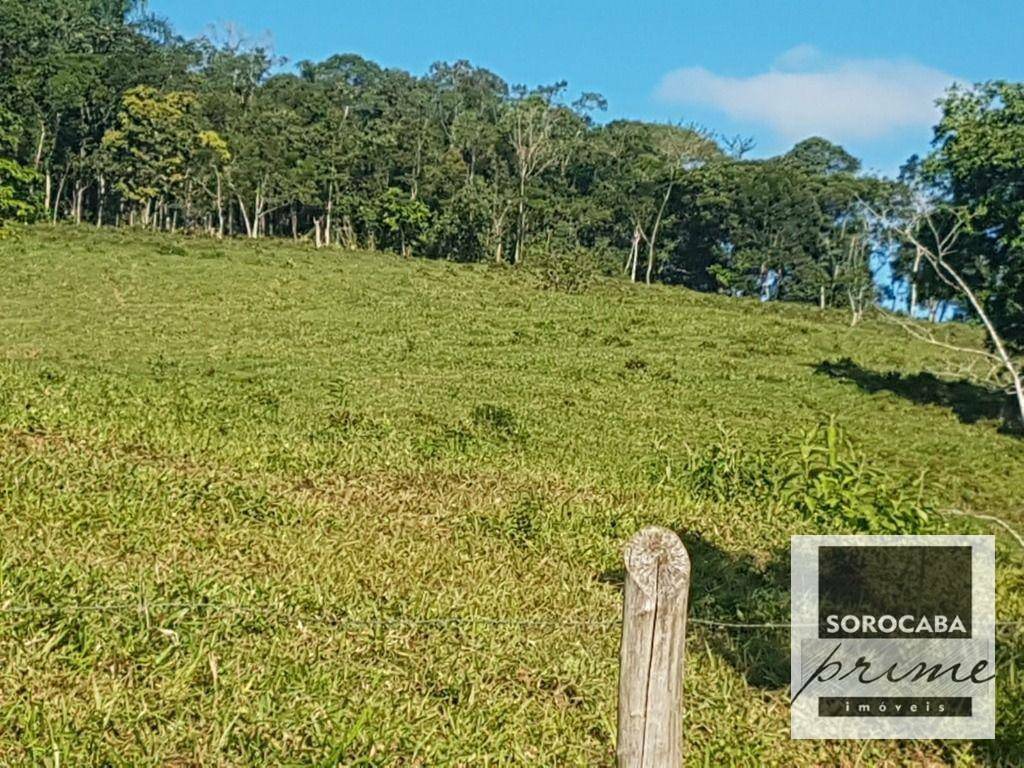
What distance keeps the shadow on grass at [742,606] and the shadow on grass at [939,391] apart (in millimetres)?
12591

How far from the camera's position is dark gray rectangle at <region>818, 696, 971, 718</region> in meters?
4.92

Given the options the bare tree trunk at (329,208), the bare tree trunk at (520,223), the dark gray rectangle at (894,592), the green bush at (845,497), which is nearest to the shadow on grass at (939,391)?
the green bush at (845,497)

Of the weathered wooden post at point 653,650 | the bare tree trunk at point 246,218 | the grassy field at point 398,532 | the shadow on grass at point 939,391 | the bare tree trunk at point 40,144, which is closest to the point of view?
the weathered wooden post at point 653,650

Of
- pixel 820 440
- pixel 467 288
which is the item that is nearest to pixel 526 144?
pixel 467 288

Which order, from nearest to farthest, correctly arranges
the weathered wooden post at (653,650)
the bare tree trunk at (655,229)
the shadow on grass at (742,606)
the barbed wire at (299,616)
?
the weathered wooden post at (653,650), the barbed wire at (299,616), the shadow on grass at (742,606), the bare tree trunk at (655,229)

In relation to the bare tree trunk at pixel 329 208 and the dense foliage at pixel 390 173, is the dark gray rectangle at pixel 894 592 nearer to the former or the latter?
the dense foliage at pixel 390 173

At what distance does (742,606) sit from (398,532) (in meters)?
2.65

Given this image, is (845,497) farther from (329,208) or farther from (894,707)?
(329,208)

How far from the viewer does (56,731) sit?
12.8 ft

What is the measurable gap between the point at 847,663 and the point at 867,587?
147 cm

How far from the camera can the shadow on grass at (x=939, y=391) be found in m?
18.7

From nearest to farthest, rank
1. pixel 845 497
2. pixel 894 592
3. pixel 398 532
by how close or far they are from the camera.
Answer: pixel 894 592 < pixel 398 532 < pixel 845 497

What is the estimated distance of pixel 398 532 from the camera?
7.51 meters

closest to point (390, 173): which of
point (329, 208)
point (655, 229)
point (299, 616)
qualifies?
point (329, 208)
